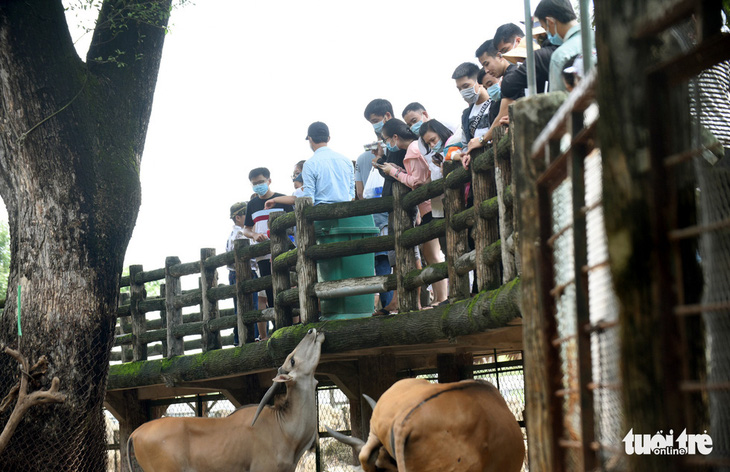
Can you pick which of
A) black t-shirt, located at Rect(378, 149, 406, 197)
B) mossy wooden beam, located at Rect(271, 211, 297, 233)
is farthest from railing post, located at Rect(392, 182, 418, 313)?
mossy wooden beam, located at Rect(271, 211, 297, 233)

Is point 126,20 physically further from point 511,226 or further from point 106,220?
point 511,226

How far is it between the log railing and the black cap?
74cm

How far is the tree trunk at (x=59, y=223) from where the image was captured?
29.7 ft

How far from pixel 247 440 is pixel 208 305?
2206 mm

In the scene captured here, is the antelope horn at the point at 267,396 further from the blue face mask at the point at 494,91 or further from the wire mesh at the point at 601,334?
the wire mesh at the point at 601,334

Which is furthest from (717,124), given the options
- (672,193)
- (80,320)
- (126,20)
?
(126,20)

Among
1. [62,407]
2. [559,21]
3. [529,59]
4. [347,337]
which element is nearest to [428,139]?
[347,337]

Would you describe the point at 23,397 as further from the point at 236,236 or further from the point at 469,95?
the point at 469,95

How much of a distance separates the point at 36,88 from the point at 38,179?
0.93 metres

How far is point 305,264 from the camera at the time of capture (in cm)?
873

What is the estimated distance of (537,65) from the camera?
5918mm

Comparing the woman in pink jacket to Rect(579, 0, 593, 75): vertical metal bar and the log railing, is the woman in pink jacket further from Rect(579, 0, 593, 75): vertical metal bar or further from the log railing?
Rect(579, 0, 593, 75): vertical metal bar

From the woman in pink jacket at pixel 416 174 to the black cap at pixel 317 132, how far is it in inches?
41.5

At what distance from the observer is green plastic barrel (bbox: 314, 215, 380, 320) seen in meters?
8.86
